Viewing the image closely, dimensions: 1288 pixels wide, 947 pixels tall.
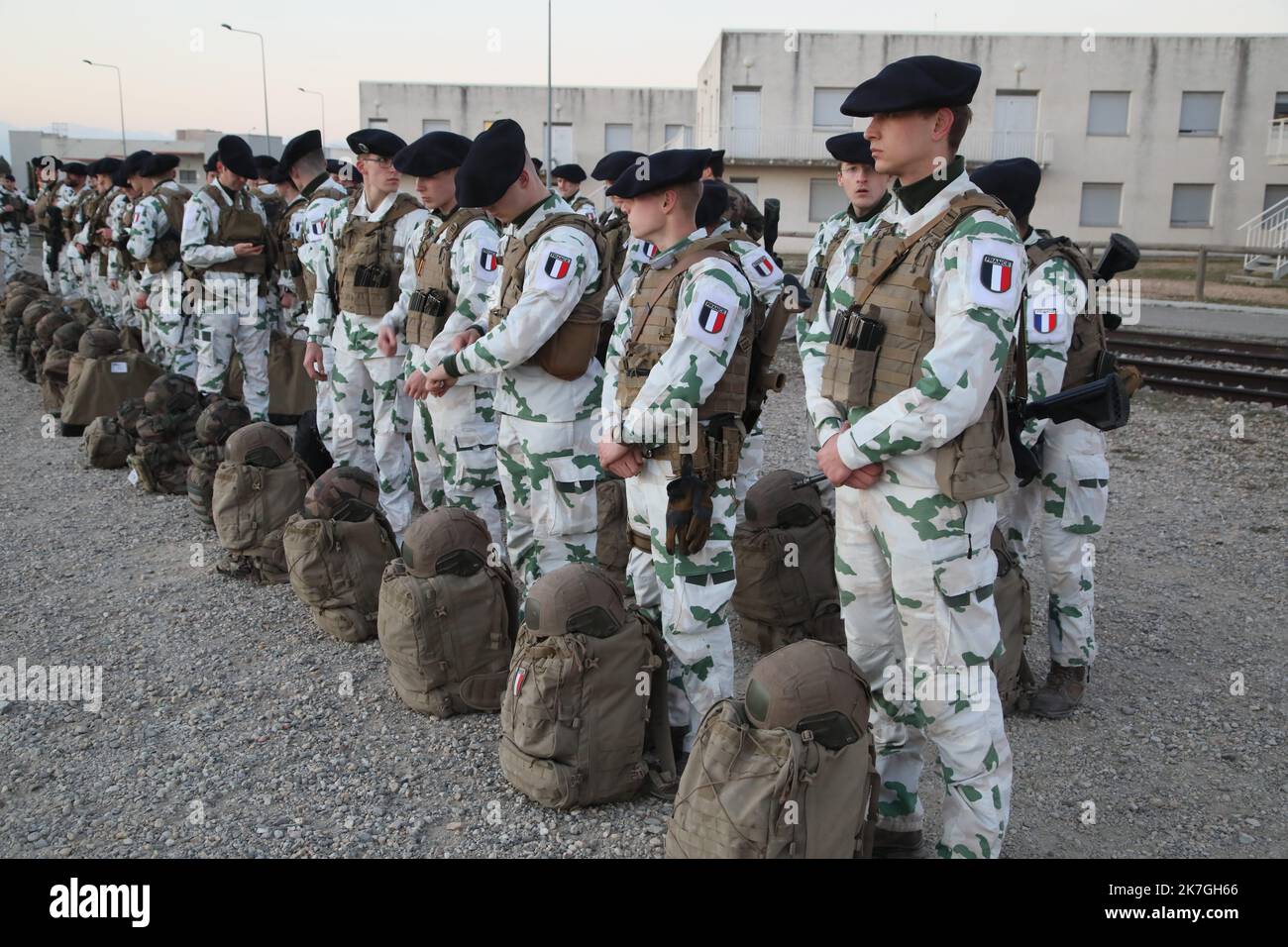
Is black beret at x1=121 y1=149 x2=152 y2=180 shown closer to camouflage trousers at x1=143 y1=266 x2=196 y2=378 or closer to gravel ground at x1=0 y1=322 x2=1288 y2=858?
camouflage trousers at x1=143 y1=266 x2=196 y2=378

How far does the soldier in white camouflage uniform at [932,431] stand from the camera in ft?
9.14

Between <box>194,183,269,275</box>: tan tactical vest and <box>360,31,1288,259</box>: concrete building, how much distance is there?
82.4ft

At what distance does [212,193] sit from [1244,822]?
8.20 meters

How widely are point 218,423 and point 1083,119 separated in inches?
1264

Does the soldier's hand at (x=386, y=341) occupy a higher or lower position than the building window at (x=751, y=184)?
lower

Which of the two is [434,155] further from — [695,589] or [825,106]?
[825,106]

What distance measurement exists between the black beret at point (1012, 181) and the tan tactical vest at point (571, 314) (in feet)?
5.29

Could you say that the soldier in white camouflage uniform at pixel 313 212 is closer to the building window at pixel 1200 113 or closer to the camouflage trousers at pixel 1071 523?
the camouflage trousers at pixel 1071 523

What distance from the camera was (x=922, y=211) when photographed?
118 inches

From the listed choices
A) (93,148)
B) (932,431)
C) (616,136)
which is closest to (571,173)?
(932,431)

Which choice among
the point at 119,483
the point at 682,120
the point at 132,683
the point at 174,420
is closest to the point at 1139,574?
the point at 132,683

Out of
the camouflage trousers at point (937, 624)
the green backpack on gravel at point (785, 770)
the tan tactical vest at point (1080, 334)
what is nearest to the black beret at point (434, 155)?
the tan tactical vest at point (1080, 334)

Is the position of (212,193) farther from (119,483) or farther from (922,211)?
(922,211)

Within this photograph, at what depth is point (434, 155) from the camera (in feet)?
17.0
